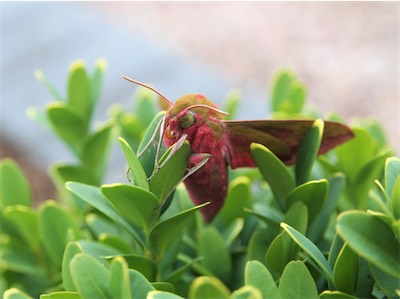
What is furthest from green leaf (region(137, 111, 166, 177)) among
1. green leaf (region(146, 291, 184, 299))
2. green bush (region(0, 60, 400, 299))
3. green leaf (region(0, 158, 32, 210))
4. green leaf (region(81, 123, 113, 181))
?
green leaf (region(0, 158, 32, 210))

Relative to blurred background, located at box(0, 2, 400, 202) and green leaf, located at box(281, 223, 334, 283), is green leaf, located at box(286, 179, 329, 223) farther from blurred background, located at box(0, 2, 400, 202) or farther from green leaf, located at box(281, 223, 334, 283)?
blurred background, located at box(0, 2, 400, 202)

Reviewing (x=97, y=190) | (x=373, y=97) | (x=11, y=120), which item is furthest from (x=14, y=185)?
(x=373, y=97)

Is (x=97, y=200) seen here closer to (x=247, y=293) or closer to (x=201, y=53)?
(x=247, y=293)

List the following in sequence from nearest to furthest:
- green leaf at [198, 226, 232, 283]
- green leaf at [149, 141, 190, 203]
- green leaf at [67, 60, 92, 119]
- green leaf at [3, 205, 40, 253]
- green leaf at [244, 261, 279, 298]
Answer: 1. green leaf at [244, 261, 279, 298]
2. green leaf at [149, 141, 190, 203]
3. green leaf at [198, 226, 232, 283]
4. green leaf at [3, 205, 40, 253]
5. green leaf at [67, 60, 92, 119]

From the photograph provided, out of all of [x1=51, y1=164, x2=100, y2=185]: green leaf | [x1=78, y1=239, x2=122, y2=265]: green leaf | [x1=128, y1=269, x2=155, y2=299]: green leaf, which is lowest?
[x1=78, y1=239, x2=122, y2=265]: green leaf

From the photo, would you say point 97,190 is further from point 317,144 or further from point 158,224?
point 317,144

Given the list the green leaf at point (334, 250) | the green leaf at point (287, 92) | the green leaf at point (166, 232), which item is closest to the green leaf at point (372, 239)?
the green leaf at point (334, 250)

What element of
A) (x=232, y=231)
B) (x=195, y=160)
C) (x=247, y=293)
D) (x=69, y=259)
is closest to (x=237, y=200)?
(x=232, y=231)

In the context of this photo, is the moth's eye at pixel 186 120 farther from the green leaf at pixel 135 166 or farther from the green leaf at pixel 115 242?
the green leaf at pixel 115 242
